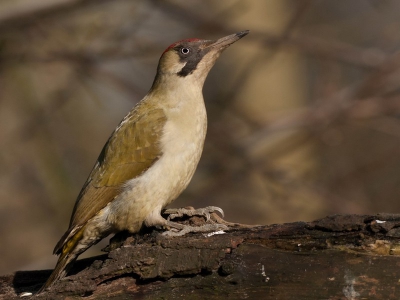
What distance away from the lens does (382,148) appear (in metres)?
11.0

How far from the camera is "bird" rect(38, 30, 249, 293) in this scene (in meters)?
4.59

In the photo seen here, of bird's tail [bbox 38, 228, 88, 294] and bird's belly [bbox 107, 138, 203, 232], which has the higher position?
bird's belly [bbox 107, 138, 203, 232]

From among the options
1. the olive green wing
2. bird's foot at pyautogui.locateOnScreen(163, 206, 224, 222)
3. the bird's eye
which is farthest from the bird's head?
bird's foot at pyautogui.locateOnScreen(163, 206, 224, 222)

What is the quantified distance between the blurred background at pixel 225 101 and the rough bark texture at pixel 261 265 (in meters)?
2.64

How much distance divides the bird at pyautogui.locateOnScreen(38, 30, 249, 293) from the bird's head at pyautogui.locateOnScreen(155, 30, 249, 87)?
21 centimetres

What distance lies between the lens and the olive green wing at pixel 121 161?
15.2 ft

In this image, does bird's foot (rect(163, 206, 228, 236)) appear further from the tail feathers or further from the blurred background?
the blurred background

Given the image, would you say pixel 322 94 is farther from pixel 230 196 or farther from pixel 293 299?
pixel 293 299

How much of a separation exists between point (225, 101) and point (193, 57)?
2.67 metres

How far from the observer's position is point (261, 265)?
3594mm

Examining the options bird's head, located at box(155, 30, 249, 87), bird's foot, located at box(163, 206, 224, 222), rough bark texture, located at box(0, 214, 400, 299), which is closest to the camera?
rough bark texture, located at box(0, 214, 400, 299)

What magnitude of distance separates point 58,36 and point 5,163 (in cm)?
193

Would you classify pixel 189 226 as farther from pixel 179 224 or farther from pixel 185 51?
pixel 185 51

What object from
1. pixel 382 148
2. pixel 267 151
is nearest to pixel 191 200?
pixel 267 151
